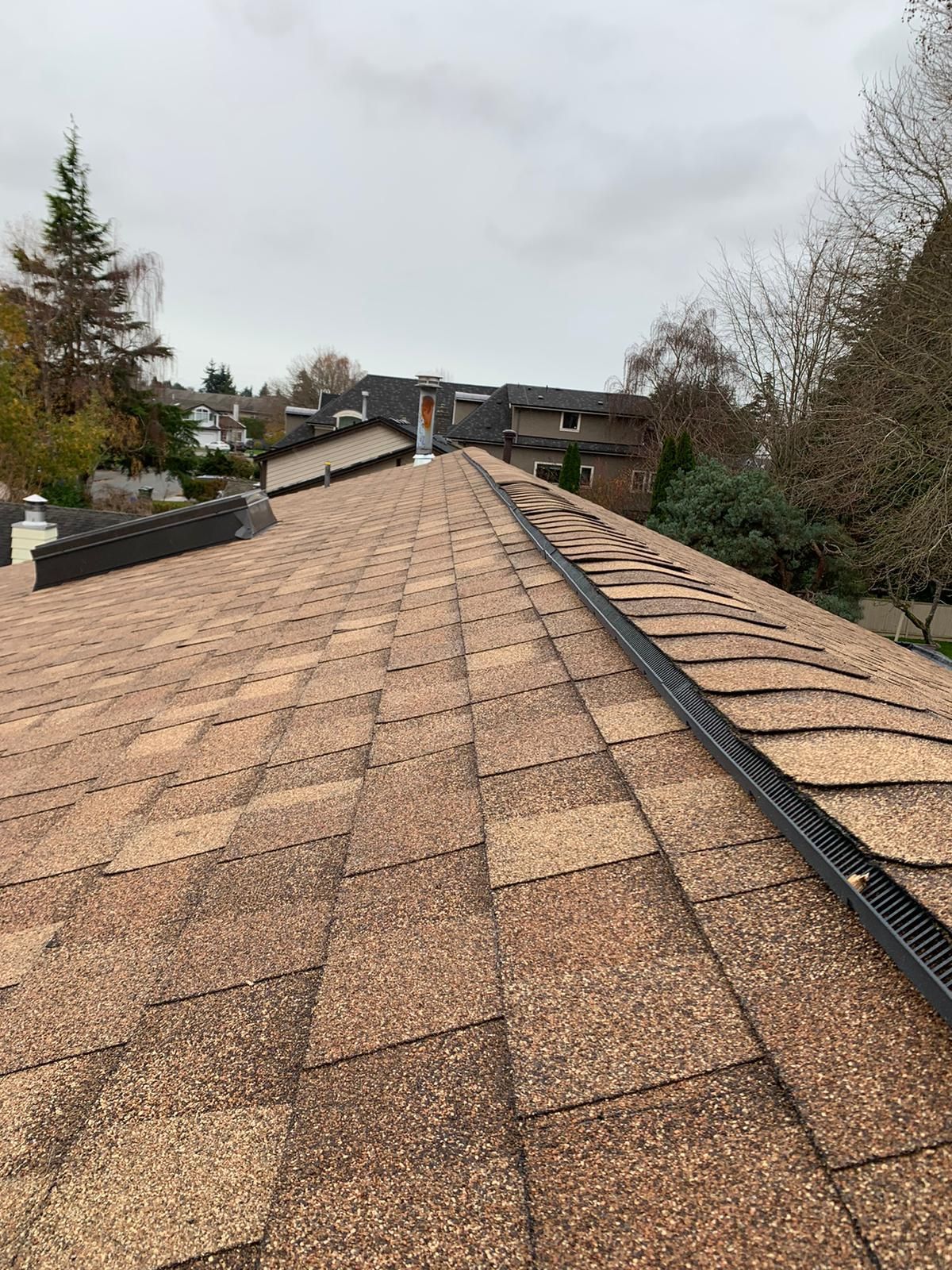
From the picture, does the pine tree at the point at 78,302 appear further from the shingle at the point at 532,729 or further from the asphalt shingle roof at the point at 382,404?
the shingle at the point at 532,729

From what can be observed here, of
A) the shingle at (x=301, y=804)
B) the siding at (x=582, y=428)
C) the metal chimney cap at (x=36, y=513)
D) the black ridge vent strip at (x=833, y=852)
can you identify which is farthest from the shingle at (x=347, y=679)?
the siding at (x=582, y=428)

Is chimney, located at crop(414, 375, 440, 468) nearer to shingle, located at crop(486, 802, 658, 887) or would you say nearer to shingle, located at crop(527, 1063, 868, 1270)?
shingle, located at crop(486, 802, 658, 887)

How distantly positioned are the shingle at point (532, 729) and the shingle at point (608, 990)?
1.61 feet

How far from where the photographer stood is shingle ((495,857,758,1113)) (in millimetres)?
898

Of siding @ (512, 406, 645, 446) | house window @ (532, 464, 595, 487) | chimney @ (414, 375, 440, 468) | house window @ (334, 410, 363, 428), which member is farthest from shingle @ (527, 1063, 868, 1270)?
siding @ (512, 406, 645, 446)

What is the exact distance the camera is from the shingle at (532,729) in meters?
1.77

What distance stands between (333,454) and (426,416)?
1148cm

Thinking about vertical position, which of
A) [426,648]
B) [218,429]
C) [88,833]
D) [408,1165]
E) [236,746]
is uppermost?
[218,429]

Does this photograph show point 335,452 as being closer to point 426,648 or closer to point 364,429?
point 364,429

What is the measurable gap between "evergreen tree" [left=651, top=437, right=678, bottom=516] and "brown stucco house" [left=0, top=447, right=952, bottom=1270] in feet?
72.9

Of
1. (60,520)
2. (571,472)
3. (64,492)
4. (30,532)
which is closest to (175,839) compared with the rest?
(30,532)

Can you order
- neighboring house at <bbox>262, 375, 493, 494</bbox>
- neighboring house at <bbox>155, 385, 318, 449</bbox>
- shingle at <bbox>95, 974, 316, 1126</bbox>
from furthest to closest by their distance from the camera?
1. neighboring house at <bbox>155, 385, 318, 449</bbox>
2. neighboring house at <bbox>262, 375, 493, 494</bbox>
3. shingle at <bbox>95, 974, 316, 1126</bbox>

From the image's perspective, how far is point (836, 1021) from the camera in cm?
90

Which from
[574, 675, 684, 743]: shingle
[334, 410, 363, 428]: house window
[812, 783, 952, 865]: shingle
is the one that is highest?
[334, 410, 363, 428]: house window
